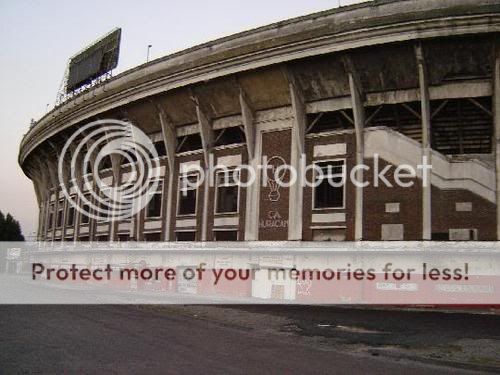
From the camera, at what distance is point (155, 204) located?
91.5 ft

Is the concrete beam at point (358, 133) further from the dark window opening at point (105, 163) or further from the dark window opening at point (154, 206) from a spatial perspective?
the dark window opening at point (105, 163)

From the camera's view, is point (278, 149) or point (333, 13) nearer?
point (333, 13)

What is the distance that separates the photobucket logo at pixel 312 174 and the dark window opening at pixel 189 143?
144cm

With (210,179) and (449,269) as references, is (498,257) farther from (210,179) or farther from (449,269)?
(210,179)

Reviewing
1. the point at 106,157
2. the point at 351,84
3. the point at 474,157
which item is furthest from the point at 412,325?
the point at 106,157

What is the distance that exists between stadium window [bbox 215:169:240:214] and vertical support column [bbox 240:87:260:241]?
0.85 m

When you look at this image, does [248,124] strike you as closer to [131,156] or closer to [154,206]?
[154,206]

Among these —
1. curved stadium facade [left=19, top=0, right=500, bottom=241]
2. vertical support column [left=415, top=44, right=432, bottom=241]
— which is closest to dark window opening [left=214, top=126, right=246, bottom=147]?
curved stadium facade [left=19, top=0, right=500, bottom=241]

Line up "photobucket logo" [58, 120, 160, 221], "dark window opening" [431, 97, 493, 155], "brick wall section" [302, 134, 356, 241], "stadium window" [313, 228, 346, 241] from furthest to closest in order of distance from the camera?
"photobucket logo" [58, 120, 160, 221] → "stadium window" [313, 228, 346, 241] → "brick wall section" [302, 134, 356, 241] → "dark window opening" [431, 97, 493, 155]

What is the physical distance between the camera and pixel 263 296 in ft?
73.4

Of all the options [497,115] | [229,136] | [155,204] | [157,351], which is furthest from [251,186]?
[157,351]

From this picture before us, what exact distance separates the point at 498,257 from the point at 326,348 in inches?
423

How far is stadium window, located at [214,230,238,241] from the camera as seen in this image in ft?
78.9

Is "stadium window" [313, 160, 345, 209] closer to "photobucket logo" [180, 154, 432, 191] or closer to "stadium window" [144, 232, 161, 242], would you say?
"photobucket logo" [180, 154, 432, 191]
